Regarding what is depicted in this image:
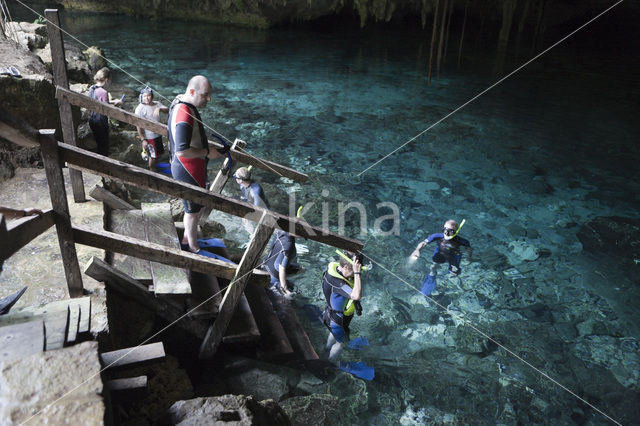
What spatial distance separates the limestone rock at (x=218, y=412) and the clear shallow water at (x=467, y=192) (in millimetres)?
2599

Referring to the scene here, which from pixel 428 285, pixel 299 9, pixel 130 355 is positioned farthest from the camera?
pixel 299 9

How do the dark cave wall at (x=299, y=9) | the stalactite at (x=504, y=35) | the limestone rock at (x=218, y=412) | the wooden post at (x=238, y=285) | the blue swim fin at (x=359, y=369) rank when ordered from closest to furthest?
1. the limestone rock at (x=218, y=412)
2. the wooden post at (x=238, y=285)
3. the blue swim fin at (x=359, y=369)
4. the stalactite at (x=504, y=35)
5. the dark cave wall at (x=299, y=9)

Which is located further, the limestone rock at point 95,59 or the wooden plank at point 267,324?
the limestone rock at point 95,59

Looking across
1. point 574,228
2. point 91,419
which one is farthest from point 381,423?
point 574,228

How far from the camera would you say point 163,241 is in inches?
203

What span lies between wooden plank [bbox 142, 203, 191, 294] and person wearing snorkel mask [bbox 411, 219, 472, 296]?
4.06m

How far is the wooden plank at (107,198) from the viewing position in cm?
543

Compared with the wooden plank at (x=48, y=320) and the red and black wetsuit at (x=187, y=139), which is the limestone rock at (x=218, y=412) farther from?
the red and black wetsuit at (x=187, y=139)

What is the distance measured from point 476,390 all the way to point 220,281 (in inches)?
145

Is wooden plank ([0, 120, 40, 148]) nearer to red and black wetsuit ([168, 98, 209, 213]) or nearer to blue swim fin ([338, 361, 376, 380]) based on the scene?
red and black wetsuit ([168, 98, 209, 213])

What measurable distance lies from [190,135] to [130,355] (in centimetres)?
241

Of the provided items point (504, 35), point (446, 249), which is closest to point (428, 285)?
point (446, 249)

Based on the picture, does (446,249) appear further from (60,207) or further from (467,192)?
(60,207)

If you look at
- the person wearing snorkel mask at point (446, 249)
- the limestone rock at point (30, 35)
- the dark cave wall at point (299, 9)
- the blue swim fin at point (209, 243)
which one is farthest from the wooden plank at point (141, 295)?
the dark cave wall at point (299, 9)
